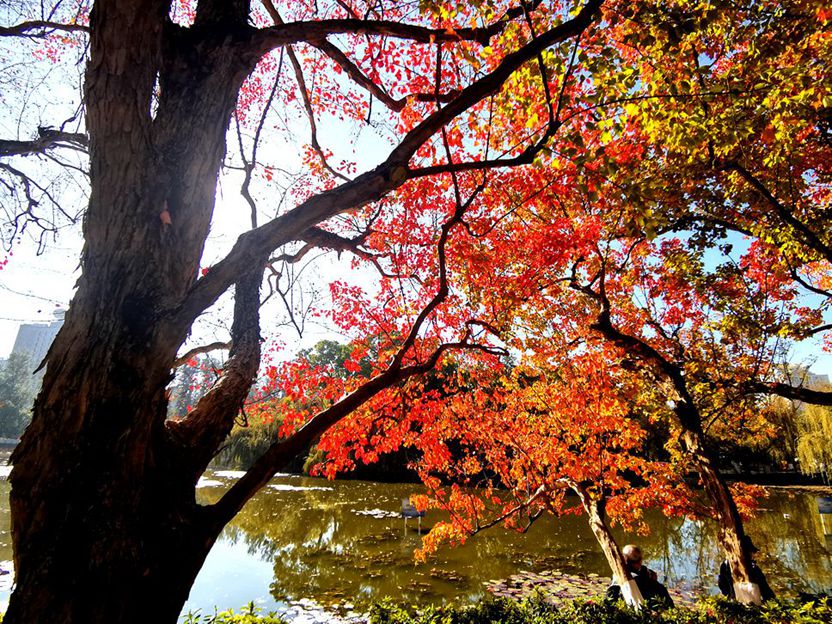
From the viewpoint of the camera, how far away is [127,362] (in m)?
1.78

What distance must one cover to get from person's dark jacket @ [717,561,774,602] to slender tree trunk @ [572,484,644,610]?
1.38 meters

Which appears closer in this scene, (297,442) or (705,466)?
(297,442)

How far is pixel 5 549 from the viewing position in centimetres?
803

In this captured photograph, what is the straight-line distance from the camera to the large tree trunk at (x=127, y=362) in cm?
161

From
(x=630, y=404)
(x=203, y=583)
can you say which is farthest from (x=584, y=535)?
(x=203, y=583)

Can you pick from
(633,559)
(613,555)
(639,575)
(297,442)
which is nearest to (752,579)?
(639,575)

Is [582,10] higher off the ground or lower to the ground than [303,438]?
higher

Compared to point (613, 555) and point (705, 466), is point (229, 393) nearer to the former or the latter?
point (613, 555)

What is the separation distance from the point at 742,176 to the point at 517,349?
405cm

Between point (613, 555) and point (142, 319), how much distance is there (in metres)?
6.29

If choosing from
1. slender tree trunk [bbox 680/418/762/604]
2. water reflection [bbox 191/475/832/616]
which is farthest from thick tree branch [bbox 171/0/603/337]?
water reflection [bbox 191/475/832/616]

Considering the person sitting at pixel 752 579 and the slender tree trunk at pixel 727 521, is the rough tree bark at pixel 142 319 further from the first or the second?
the person sitting at pixel 752 579

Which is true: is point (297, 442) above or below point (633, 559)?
above

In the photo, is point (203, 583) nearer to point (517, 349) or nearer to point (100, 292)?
point (517, 349)
